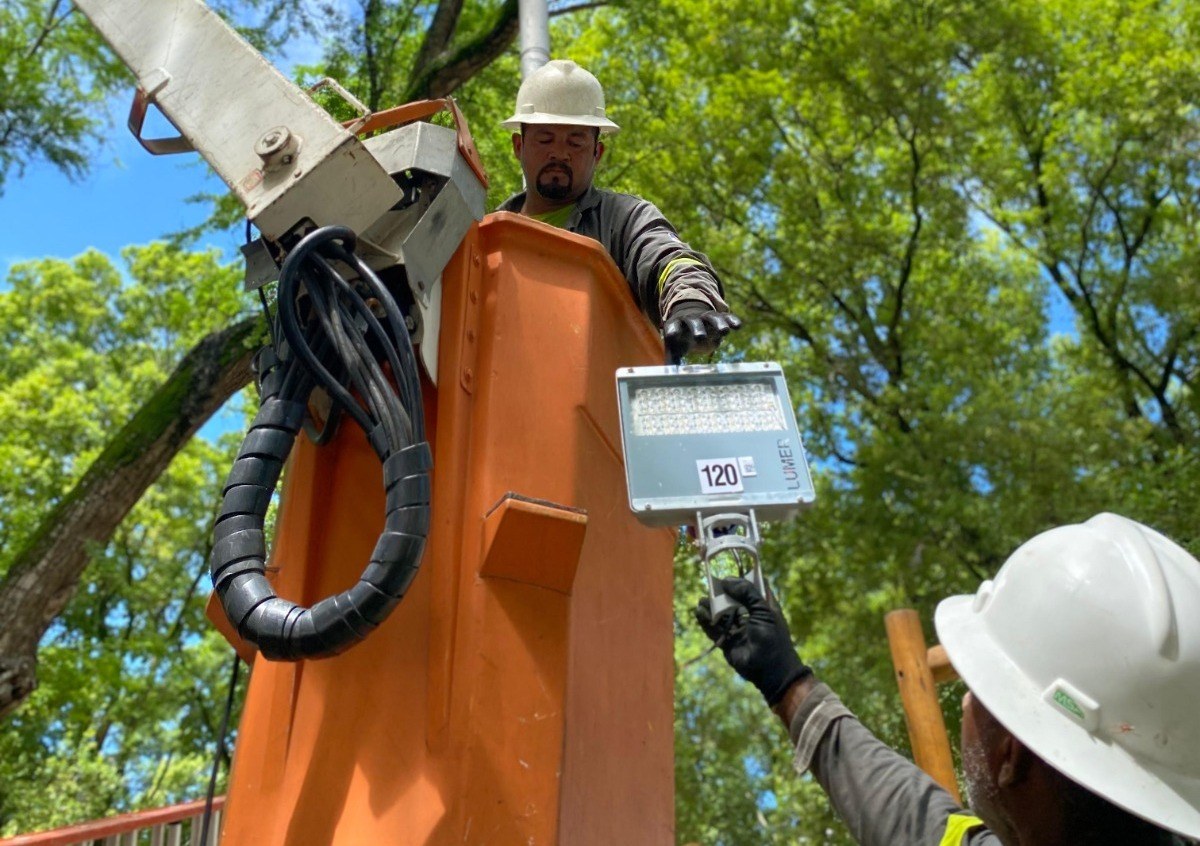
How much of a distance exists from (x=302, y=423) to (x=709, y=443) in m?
0.92

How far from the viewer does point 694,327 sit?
105 inches

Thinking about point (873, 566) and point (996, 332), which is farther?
point (996, 332)

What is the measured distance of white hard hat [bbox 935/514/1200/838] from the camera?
5.48 feet

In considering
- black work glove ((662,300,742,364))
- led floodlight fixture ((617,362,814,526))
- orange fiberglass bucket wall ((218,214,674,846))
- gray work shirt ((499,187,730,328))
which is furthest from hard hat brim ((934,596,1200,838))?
gray work shirt ((499,187,730,328))

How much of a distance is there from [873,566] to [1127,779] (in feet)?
36.8

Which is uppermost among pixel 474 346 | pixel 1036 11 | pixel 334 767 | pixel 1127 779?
pixel 1036 11

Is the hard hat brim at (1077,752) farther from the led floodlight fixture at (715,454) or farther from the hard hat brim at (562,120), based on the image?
the hard hat brim at (562,120)

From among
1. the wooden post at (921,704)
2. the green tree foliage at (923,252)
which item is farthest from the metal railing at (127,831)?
the green tree foliage at (923,252)

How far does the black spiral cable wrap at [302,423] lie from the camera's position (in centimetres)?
218

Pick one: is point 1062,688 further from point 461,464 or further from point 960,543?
point 960,543

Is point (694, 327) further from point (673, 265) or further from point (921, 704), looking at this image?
point (921, 704)

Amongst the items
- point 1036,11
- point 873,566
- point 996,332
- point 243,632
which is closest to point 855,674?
point 873,566

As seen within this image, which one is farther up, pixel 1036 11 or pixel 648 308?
pixel 1036 11

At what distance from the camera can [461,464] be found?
8.40 feet
